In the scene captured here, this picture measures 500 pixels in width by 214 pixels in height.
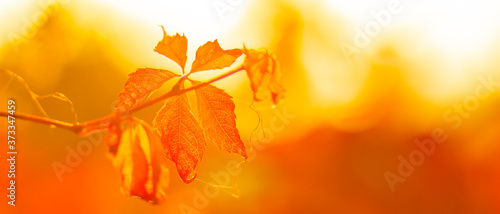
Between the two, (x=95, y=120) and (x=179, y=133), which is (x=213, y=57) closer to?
(x=179, y=133)

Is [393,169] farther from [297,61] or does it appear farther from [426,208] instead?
[297,61]

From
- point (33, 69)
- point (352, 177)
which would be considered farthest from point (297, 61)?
point (33, 69)

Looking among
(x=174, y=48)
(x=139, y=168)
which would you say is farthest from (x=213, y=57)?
(x=139, y=168)

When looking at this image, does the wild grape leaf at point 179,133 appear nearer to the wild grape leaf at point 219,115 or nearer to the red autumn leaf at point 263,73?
the wild grape leaf at point 219,115

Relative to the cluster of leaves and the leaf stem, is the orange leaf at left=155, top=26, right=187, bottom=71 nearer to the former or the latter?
the cluster of leaves

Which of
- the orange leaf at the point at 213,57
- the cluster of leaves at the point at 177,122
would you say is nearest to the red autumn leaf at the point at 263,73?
the cluster of leaves at the point at 177,122
